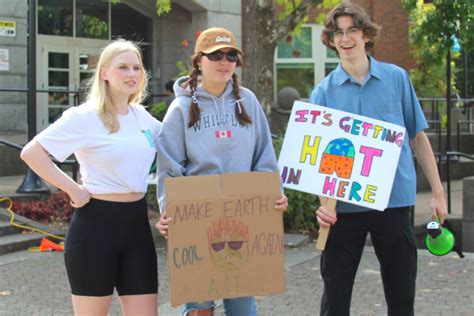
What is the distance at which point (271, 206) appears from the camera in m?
3.69

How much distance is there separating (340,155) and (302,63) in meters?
20.1

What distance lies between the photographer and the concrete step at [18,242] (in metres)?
7.94

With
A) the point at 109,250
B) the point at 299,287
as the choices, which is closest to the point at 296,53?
the point at 299,287

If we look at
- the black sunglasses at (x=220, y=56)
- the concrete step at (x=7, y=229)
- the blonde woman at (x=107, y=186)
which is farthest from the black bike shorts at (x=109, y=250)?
the concrete step at (x=7, y=229)

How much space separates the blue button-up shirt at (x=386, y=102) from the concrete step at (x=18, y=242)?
198 inches

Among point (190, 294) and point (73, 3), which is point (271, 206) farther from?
point (73, 3)

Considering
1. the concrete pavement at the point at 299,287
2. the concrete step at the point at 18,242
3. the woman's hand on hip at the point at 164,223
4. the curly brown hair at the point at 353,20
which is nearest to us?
the woman's hand on hip at the point at 164,223

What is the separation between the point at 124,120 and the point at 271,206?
855mm

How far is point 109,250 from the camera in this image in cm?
363

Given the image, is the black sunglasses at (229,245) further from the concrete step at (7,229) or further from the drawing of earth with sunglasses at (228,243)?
the concrete step at (7,229)

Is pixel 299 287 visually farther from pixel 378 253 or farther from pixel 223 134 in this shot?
pixel 223 134

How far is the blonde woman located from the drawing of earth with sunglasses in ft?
1.17

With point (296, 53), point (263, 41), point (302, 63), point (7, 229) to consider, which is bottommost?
point (7, 229)

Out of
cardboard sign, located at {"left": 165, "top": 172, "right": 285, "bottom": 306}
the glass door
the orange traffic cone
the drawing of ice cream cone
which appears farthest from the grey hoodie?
the glass door
